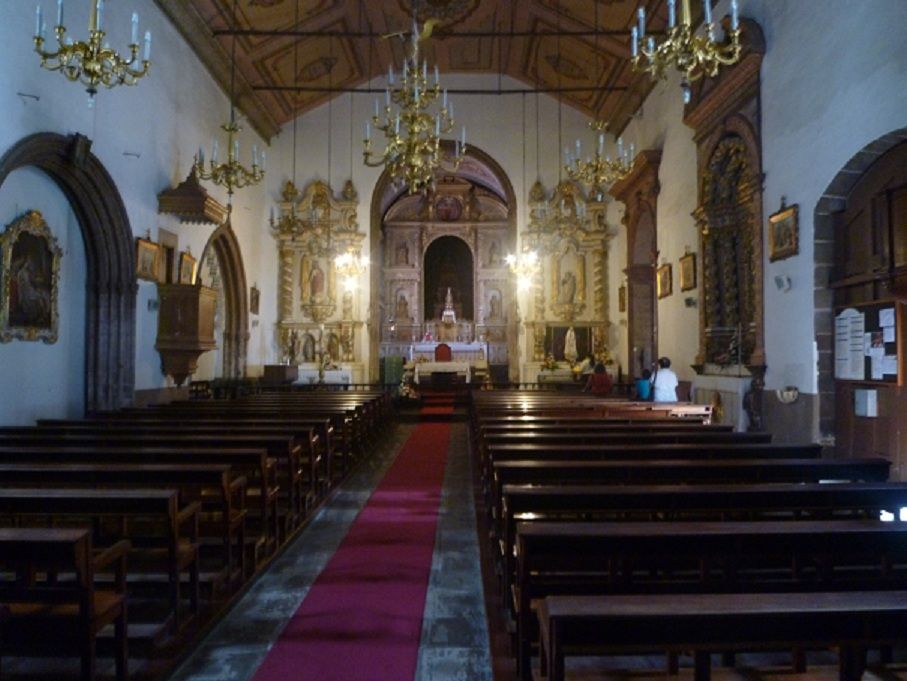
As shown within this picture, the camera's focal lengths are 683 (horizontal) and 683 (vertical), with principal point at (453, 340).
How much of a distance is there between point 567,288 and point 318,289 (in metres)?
6.72

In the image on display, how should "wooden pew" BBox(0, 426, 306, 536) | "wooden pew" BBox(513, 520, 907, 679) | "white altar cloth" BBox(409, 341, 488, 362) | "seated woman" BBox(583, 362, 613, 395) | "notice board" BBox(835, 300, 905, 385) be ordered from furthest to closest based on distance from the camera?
"white altar cloth" BBox(409, 341, 488, 362)
"seated woman" BBox(583, 362, 613, 395)
"notice board" BBox(835, 300, 905, 385)
"wooden pew" BBox(0, 426, 306, 536)
"wooden pew" BBox(513, 520, 907, 679)

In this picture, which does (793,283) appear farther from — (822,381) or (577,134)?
(577,134)

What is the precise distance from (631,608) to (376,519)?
441cm

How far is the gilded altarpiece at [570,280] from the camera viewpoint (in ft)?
59.0

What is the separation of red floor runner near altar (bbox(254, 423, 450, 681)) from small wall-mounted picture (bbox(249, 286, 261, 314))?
10.9 meters

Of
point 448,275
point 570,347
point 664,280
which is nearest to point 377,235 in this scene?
point 570,347

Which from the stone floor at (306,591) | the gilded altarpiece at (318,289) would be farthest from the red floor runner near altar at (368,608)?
the gilded altarpiece at (318,289)

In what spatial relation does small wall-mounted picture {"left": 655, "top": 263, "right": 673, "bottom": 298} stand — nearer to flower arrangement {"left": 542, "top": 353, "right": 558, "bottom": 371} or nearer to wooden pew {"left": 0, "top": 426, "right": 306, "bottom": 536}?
flower arrangement {"left": 542, "top": 353, "right": 558, "bottom": 371}

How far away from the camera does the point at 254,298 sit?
16.7 metres

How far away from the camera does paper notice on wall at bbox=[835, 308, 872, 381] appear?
701 centimetres

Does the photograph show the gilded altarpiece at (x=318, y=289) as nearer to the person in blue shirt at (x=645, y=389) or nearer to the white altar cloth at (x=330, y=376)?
the white altar cloth at (x=330, y=376)

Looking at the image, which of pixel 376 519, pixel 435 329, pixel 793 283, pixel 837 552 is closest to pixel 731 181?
pixel 793 283

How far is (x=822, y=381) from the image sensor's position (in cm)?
761

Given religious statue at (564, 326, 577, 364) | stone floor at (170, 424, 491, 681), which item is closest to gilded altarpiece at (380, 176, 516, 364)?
religious statue at (564, 326, 577, 364)
